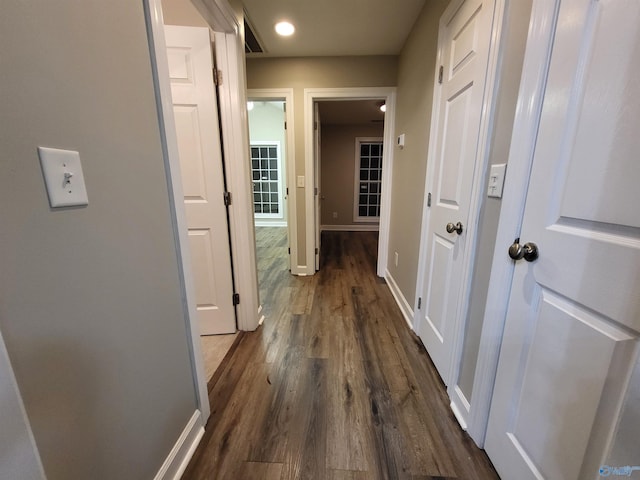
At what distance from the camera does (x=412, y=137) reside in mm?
2150

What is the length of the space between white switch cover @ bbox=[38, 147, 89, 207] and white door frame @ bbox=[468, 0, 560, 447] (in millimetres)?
1293

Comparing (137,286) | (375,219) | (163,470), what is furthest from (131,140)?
(375,219)

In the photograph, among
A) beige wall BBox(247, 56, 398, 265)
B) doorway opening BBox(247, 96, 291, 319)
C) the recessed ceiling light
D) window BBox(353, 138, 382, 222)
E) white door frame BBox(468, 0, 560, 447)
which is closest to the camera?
white door frame BBox(468, 0, 560, 447)

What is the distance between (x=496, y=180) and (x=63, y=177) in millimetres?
1351

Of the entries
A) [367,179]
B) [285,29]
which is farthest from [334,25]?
[367,179]

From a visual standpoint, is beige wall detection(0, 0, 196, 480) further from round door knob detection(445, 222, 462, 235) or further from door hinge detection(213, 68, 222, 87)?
round door knob detection(445, 222, 462, 235)

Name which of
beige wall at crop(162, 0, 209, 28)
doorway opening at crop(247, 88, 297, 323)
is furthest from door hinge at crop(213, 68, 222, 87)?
doorway opening at crop(247, 88, 297, 323)

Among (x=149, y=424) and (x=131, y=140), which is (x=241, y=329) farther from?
(x=131, y=140)

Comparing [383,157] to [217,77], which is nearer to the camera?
[217,77]

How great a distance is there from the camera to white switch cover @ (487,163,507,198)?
0.98 meters

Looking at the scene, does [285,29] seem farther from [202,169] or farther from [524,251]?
[524,251]

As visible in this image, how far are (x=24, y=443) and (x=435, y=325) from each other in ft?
5.68

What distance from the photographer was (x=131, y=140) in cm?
77

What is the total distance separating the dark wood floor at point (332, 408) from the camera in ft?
3.44
